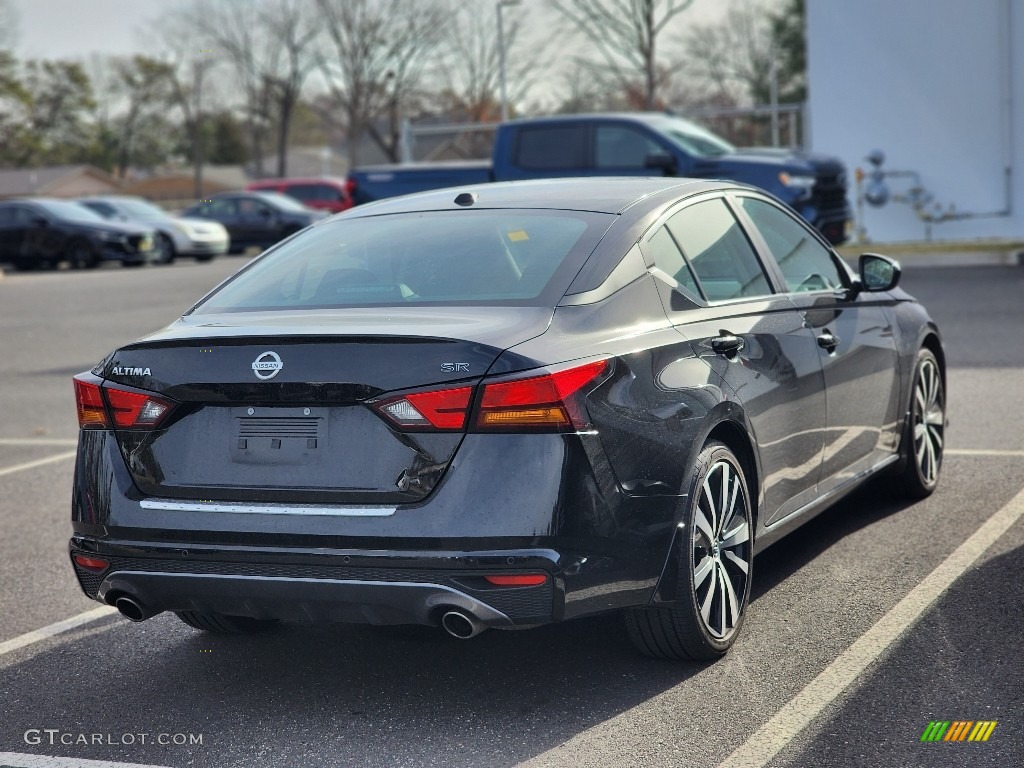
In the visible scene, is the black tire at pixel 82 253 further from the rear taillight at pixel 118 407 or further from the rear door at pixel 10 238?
the rear taillight at pixel 118 407

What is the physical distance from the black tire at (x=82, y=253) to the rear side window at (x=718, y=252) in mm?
27734

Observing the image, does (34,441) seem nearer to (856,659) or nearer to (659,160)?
(856,659)

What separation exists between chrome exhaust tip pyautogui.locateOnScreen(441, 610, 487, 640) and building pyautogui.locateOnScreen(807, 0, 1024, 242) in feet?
63.8

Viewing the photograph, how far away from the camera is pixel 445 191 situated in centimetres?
549

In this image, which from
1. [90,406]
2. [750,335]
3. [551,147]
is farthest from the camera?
[551,147]

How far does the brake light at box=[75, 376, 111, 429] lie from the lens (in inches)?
166

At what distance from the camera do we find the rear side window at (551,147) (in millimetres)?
17453

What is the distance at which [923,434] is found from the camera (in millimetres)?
6527

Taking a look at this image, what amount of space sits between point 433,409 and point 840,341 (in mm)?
2378

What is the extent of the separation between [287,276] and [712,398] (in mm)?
1527

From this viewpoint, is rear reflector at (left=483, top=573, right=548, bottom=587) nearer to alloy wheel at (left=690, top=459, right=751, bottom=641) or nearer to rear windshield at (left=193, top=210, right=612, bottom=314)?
alloy wheel at (left=690, top=459, right=751, bottom=641)

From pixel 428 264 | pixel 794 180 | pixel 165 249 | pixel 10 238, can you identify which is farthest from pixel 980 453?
pixel 10 238

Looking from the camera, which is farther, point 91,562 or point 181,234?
point 181,234

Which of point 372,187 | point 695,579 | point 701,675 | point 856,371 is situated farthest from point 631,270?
point 372,187
